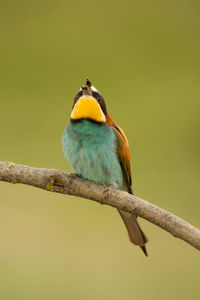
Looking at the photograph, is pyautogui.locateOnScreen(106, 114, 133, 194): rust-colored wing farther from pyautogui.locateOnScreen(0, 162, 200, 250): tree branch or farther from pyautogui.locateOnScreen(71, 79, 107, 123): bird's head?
pyautogui.locateOnScreen(0, 162, 200, 250): tree branch

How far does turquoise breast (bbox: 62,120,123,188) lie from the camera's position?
160cm

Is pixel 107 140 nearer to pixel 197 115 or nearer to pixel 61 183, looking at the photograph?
pixel 61 183

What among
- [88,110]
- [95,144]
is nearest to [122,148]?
[95,144]

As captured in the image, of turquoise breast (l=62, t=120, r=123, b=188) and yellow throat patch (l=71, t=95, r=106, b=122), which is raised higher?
yellow throat patch (l=71, t=95, r=106, b=122)

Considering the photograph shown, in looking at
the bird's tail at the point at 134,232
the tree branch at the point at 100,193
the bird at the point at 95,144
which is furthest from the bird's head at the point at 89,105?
the bird's tail at the point at 134,232

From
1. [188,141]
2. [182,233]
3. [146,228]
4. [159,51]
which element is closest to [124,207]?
[182,233]

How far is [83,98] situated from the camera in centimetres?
153

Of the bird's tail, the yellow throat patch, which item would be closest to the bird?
the yellow throat patch

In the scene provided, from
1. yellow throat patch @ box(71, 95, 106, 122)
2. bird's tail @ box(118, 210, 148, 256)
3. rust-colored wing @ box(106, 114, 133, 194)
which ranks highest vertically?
yellow throat patch @ box(71, 95, 106, 122)

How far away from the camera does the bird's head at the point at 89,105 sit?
1.53 meters

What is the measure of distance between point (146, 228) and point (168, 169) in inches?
14.6

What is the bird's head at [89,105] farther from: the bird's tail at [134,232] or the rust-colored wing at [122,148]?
the bird's tail at [134,232]

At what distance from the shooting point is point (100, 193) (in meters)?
1.48

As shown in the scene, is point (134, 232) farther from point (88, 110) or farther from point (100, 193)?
point (88, 110)
